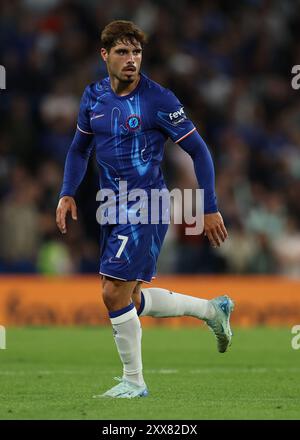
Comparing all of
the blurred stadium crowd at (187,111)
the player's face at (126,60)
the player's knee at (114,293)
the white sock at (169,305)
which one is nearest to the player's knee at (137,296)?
the white sock at (169,305)

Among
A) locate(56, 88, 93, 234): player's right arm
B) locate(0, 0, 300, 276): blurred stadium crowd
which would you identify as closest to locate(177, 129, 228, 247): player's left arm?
locate(56, 88, 93, 234): player's right arm

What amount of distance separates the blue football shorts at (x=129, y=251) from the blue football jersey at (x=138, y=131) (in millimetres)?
279

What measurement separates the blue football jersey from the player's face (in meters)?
0.15

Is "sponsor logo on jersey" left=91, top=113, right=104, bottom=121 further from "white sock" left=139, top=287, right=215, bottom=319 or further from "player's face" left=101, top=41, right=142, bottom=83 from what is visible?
"white sock" left=139, top=287, right=215, bottom=319

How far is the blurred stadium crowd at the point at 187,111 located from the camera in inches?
592

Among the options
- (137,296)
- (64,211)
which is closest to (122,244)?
(137,296)

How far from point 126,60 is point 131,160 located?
2.12 feet

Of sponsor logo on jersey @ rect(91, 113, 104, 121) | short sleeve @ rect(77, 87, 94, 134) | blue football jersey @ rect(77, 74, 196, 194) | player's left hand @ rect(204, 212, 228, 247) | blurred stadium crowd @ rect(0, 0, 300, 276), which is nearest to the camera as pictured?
player's left hand @ rect(204, 212, 228, 247)

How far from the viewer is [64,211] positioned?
7.77m

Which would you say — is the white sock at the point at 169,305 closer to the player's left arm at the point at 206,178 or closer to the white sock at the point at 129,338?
the white sock at the point at 129,338

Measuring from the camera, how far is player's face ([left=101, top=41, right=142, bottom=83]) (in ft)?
24.1

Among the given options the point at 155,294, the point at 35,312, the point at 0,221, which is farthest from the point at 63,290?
the point at 155,294

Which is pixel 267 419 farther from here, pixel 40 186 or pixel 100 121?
pixel 40 186

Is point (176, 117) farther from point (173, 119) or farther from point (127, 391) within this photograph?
point (127, 391)
